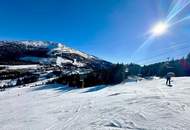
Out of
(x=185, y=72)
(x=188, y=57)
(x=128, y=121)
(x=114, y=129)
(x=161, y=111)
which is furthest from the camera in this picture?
(x=188, y=57)

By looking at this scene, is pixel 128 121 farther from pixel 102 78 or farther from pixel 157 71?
pixel 157 71

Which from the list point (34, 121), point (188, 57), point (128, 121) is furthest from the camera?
point (188, 57)

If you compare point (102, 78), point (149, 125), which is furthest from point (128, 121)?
point (102, 78)

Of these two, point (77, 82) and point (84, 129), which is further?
point (77, 82)

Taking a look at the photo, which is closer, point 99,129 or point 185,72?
point 99,129

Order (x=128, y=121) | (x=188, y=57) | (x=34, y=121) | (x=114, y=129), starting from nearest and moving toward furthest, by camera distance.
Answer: (x=114, y=129), (x=128, y=121), (x=34, y=121), (x=188, y=57)

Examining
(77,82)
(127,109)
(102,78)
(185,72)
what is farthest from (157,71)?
(127,109)

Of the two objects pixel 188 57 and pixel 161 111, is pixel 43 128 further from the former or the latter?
pixel 188 57

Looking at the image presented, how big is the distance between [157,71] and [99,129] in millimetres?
79258

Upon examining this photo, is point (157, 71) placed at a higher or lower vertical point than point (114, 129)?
higher

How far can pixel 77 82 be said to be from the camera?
7050 centimetres

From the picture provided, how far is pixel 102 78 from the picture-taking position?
70.4m

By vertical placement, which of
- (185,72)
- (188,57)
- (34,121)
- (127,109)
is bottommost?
(34,121)

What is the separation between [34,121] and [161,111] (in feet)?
30.1
